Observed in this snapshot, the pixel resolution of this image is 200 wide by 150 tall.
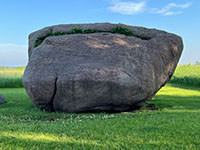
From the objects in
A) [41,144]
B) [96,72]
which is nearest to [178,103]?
[96,72]

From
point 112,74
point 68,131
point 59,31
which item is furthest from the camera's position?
point 59,31

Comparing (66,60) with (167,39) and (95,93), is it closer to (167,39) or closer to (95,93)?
(95,93)

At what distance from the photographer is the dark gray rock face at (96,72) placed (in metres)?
8.33

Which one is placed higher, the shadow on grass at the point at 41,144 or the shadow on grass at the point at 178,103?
the shadow on grass at the point at 41,144

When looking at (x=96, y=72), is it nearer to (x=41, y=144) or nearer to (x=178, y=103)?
(x=41, y=144)

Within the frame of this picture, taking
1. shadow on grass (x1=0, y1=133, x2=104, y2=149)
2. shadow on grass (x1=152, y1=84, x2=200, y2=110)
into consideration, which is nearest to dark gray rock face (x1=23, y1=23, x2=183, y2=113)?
shadow on grass (x1=152, y1=84, x2=200, y2=110)

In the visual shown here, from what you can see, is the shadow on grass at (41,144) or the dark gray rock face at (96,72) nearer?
the shadow on grass at (41,144)

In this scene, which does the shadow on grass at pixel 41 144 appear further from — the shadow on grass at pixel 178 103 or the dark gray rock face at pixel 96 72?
the shadow on grass at pixel 178 103

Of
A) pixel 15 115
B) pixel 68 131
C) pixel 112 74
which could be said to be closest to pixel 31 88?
pixel 15 115

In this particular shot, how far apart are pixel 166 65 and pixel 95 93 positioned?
3961 millimetres

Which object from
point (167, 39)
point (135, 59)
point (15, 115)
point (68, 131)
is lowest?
point (15, 115)

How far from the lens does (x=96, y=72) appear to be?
8273mm

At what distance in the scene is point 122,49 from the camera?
928cm

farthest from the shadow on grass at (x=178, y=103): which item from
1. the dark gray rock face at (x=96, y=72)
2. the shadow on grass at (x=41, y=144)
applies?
the shadow on grass at (x=41, y=144)
